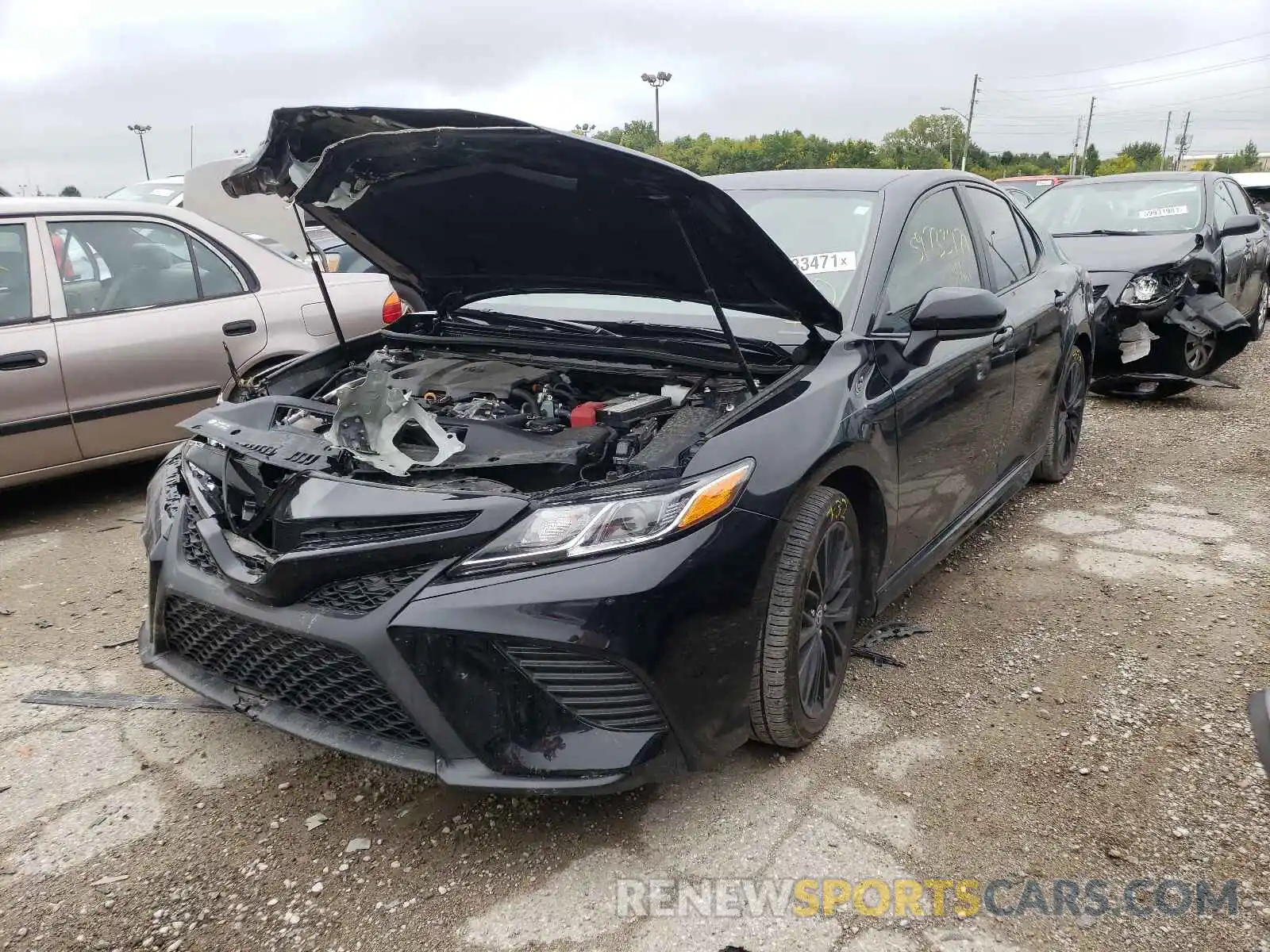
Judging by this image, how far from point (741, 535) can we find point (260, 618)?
44.1 inches

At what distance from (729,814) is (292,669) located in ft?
3.70

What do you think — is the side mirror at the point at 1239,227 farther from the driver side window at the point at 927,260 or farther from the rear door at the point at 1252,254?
the driver side window at the point at 927,260

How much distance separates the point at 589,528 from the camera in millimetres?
2012

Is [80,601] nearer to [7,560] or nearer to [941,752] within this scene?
[7,560]

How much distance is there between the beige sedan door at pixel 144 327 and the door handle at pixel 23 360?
0.30 feet

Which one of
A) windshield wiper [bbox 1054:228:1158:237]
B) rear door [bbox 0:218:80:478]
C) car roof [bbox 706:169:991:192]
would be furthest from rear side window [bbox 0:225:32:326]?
windshield wiper [bbox 1054:228:1158:237]

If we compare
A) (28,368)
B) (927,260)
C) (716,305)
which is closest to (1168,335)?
(927,260)

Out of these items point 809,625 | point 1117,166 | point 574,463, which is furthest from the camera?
point 1117,166

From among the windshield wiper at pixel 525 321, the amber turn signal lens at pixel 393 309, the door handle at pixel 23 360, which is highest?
the windshield wiper at pixel 525 321

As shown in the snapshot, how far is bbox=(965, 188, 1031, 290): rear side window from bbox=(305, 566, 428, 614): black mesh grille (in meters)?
2.67

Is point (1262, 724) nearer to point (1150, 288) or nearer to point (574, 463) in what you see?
point (574, 463)

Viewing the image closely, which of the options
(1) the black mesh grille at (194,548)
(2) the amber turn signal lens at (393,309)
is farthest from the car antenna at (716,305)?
(2) the amber turn signal lens at (393,309)

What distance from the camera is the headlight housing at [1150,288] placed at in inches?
247

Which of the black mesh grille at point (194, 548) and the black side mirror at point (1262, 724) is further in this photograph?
the black mesh grille at point (194, 548)
